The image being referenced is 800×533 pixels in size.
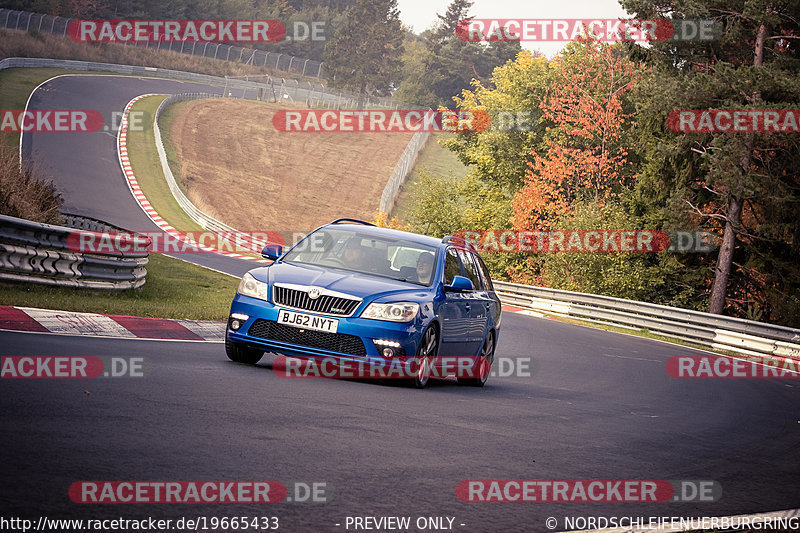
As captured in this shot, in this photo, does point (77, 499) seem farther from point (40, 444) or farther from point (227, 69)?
point (227, 69)

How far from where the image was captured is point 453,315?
1188 cm

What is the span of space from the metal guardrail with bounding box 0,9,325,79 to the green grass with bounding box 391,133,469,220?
30735 mm

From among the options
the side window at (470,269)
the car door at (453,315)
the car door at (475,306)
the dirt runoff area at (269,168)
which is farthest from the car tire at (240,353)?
the dirt runoff area at (269,168)

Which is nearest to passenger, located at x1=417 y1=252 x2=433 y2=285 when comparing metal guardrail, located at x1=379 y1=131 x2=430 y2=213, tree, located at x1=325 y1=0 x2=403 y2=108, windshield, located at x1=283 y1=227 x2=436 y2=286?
windshield, located at x1=283 y1=227 x2=436 y2=286

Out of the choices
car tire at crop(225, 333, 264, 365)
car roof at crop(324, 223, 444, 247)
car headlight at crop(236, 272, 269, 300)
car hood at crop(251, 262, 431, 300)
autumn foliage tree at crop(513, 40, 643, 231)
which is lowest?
car tire at crop(225, 333, 264, 365)

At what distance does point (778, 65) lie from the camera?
32281 millimetres

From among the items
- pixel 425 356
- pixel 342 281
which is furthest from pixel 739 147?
pixel 342 281

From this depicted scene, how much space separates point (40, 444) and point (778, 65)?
101 feet

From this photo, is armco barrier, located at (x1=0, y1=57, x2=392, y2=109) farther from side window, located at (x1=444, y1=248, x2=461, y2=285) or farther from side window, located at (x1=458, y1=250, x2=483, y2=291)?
side window, located at (x1=444, y1=248, x2=461, y2=285)

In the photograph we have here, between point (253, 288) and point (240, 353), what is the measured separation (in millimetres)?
815

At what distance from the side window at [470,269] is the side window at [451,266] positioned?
0.71 feet

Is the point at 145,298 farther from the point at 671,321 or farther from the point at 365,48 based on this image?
the point at 365,48

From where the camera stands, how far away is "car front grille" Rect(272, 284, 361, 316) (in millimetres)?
10547

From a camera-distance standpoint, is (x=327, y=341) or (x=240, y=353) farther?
(x=240, y=353)
